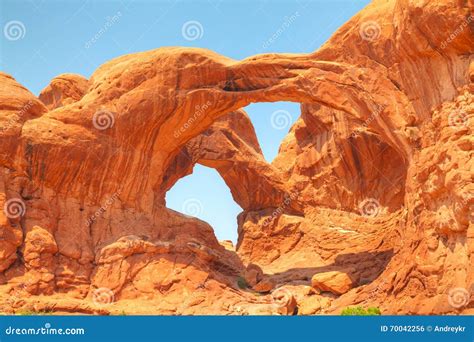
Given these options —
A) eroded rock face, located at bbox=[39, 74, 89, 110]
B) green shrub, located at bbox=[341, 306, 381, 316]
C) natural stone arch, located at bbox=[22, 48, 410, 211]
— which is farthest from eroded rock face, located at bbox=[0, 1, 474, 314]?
eroded rock face, located at bbox=[39, 74, 89, 110]

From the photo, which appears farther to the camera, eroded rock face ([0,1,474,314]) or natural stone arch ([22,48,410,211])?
natural stone arch ([22,48,410,211])

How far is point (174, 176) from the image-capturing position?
88.2ft

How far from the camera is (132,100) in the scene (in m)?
22.1

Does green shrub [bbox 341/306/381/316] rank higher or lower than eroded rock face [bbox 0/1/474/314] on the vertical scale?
lower

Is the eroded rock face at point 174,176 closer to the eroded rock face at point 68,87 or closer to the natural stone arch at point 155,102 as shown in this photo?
the natural stone arch at point 155,102

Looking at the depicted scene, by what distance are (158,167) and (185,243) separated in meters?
3.46

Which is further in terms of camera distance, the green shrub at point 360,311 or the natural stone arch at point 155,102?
the natural stone arch at point 155,102

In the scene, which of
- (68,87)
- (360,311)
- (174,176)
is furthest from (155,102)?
(360,311)

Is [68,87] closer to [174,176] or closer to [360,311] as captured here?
[174,176]

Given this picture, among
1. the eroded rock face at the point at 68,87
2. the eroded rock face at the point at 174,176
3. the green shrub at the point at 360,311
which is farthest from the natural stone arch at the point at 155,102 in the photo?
the green shrub at the point at 360,311

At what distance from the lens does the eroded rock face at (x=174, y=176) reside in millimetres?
16062

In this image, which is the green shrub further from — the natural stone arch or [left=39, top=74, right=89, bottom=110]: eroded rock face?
[left=39, top=74, right=89, bottom=110]: eroded rock face

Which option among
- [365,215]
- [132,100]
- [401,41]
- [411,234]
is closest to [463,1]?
[401,41]

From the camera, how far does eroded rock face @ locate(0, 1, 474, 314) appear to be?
52.7 ft
